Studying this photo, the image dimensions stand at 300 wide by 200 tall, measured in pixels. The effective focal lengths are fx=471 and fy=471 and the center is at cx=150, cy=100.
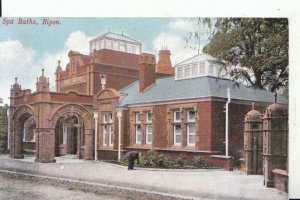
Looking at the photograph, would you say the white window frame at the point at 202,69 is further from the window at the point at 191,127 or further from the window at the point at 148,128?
the window at the point at 148,128

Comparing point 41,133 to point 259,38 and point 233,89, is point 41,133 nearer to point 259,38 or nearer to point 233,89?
point 233,89

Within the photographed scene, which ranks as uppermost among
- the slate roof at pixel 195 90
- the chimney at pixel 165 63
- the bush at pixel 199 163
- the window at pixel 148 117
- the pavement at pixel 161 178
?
the chimney at pixel 165 63

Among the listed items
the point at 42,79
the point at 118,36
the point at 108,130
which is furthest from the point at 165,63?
the point at 42,79

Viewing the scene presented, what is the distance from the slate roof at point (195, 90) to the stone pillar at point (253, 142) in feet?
0.90

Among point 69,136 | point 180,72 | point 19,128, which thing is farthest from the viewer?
point 19,128

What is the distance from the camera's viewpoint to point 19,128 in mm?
7652

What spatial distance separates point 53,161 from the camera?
24.1ft

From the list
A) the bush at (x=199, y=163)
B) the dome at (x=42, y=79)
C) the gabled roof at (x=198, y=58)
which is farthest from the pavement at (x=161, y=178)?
the gabled roof at (x=198, y=58)

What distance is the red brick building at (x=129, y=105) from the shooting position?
670 centimetres

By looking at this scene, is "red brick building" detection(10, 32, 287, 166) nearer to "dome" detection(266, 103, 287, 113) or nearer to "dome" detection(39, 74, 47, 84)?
"dome" detection(39, 74, 47, 84)

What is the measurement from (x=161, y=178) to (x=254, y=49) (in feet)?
7.49

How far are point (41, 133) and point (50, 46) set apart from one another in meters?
1.45

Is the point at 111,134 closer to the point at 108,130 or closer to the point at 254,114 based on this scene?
the point at 108,130
